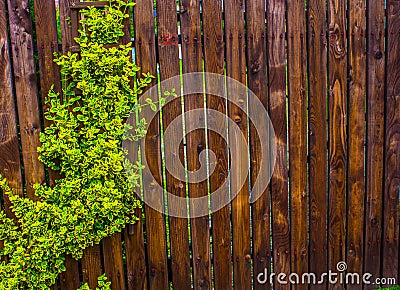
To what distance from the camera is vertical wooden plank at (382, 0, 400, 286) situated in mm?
3627

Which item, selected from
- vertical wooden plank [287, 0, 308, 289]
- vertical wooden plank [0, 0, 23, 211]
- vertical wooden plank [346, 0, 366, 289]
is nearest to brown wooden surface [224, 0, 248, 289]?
vertical wooden plank [287, 0, 308, 289]

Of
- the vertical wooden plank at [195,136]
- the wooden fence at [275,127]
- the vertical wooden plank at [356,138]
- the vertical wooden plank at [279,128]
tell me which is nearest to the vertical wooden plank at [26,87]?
the wooden fence at [275,127]

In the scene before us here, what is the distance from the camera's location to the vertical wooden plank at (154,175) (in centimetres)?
330

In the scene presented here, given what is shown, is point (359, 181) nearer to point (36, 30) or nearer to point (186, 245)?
point (186, 245)

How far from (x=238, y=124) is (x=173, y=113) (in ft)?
1.48

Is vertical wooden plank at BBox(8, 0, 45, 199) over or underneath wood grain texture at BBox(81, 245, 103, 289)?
over

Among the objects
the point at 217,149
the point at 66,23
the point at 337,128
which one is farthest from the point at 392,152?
the point at 66,23

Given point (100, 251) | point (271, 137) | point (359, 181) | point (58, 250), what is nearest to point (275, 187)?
point (271, 137)

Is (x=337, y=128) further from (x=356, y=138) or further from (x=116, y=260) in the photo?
(x=116, y=260)

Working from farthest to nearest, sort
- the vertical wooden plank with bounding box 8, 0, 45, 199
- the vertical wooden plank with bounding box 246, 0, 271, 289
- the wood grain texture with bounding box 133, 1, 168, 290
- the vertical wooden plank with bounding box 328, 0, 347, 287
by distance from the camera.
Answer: the vertical wooden plank with bounding box 328, 0, 347, 287, the vertical wooden plank with bounding box 246, 0, 271, 289, the wood grain texture with bounding box 133, 1, 168, 290, the vertical wooden plank with bounding box 8, 0, 45, 199

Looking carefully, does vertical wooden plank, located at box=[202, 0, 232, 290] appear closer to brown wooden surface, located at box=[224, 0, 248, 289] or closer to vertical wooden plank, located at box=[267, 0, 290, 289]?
brown wooden surface, located at box=[224, 0, 248, 289]

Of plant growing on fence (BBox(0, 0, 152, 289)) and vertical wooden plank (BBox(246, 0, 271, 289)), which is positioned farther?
vertical wooden plank (BBox(246, 0, 271, 289))

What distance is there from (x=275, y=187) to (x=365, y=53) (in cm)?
114

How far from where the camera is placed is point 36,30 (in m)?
3.20
